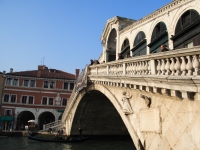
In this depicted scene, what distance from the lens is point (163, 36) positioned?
8.98 m

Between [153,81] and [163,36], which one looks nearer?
[153,81]

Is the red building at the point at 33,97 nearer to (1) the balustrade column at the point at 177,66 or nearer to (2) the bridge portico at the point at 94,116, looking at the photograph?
(2) the bridge portico at the point at 94,116

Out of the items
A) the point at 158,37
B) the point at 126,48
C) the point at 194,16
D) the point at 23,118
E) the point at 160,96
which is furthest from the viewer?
the point at 23,118

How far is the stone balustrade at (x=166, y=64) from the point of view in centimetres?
425

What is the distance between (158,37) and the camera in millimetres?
9188

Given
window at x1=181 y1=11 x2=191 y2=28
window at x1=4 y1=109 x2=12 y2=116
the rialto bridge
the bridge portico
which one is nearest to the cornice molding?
the rialto bridge

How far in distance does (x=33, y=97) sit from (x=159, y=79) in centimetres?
2549

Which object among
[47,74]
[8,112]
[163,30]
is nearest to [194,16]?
[163,30]

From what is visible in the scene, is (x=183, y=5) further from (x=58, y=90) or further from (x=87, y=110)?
(x=58, y=90)

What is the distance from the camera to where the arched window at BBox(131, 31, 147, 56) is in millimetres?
10510

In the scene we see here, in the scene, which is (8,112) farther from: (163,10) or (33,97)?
(163,10)

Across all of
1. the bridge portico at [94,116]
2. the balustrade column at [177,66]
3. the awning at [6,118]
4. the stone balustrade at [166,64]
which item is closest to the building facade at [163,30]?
the stone balustrade at [166,64]

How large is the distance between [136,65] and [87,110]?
12.6 meters

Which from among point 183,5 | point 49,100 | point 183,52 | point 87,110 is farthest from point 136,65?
point 49,100
